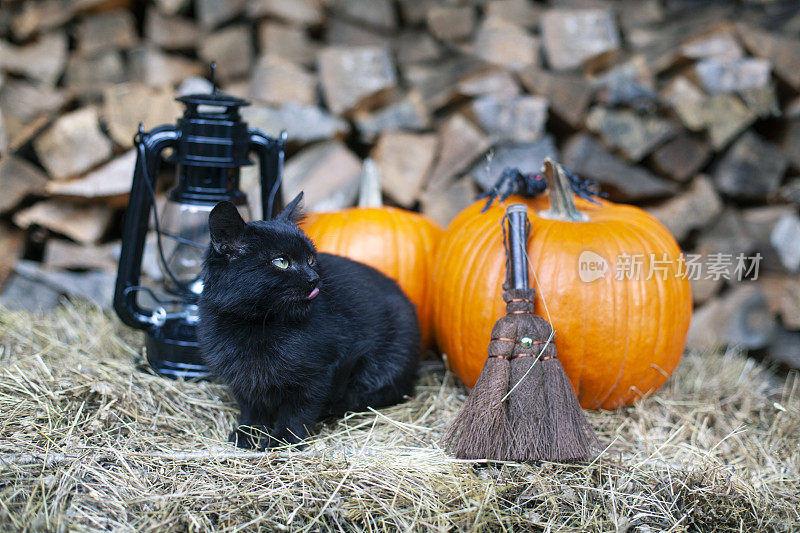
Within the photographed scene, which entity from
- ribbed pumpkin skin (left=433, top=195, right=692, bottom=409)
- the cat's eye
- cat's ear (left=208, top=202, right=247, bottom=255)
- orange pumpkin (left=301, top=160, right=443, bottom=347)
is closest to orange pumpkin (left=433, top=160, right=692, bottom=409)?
ribbed pumpkin skin (left=433, top=195, right=692, bottom=409)

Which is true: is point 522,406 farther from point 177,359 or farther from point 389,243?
point 177,359

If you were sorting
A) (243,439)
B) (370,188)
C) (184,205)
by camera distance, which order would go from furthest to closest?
(370,188) < (184,205) < (243,439)

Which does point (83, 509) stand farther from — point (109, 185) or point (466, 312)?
point (109, 185)

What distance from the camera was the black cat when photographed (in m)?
1.48

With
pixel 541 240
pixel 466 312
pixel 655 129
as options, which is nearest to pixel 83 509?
pixel 466 312

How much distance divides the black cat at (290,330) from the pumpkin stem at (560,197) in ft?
2.09

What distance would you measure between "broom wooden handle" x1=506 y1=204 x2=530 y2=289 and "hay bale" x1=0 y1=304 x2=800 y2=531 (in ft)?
1.61

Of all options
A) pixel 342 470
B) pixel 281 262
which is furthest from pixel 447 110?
pixel 342 470

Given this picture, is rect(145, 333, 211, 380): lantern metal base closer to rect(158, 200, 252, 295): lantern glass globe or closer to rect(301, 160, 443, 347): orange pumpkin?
rect(158, 200, 252, 295): lantern glass globe

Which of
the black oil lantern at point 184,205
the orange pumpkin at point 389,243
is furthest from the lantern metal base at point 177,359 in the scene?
the orange pumpkin at point 389,243

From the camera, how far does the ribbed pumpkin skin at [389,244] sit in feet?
7.48

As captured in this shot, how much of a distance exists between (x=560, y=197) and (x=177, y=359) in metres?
1.38

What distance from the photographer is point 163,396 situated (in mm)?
1877

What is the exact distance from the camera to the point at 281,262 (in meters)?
1.50
